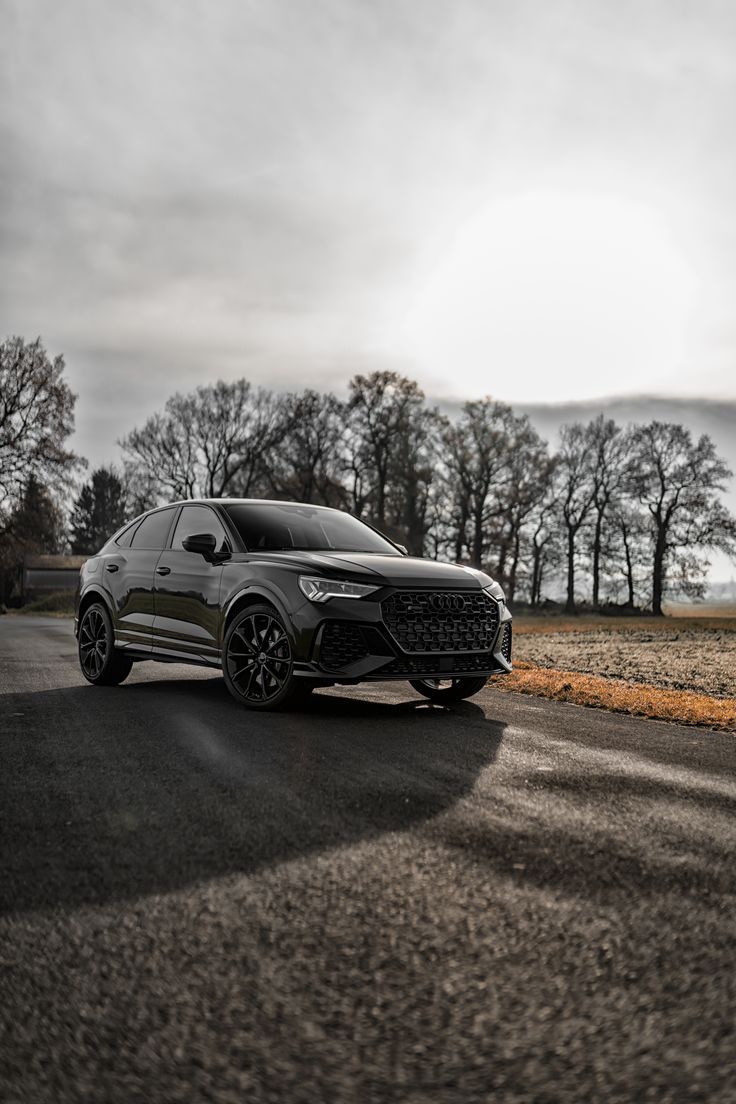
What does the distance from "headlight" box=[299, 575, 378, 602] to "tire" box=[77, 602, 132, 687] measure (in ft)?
9.98

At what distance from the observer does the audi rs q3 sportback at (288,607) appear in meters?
6.84

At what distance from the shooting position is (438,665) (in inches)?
277

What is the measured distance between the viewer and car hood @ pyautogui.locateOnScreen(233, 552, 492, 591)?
23.2 ft

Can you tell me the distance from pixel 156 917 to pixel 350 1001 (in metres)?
0.84

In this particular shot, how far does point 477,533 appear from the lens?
2037 inches

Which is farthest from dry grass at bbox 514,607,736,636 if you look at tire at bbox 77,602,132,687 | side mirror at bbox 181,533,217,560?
side mirror at bbox 181,533,217,560

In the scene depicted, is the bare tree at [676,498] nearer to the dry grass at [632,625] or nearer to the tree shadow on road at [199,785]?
the dry grass at [632,625]

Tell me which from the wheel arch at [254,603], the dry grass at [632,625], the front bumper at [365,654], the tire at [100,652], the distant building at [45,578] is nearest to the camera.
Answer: the front bumper at [365,654]

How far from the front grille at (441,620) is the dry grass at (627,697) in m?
1.44

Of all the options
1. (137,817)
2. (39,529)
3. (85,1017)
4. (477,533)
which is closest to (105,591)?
(137,817)

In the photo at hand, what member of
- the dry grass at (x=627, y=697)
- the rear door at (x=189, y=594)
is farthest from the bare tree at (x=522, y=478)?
the rear door at (x=189, y=594)

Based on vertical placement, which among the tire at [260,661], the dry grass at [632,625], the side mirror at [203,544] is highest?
the side mirror at [203,544]

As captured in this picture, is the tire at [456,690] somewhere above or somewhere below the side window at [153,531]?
below

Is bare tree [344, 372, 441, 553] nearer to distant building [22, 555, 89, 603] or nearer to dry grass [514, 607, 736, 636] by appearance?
dry grass [514, 607, 736, 636]
